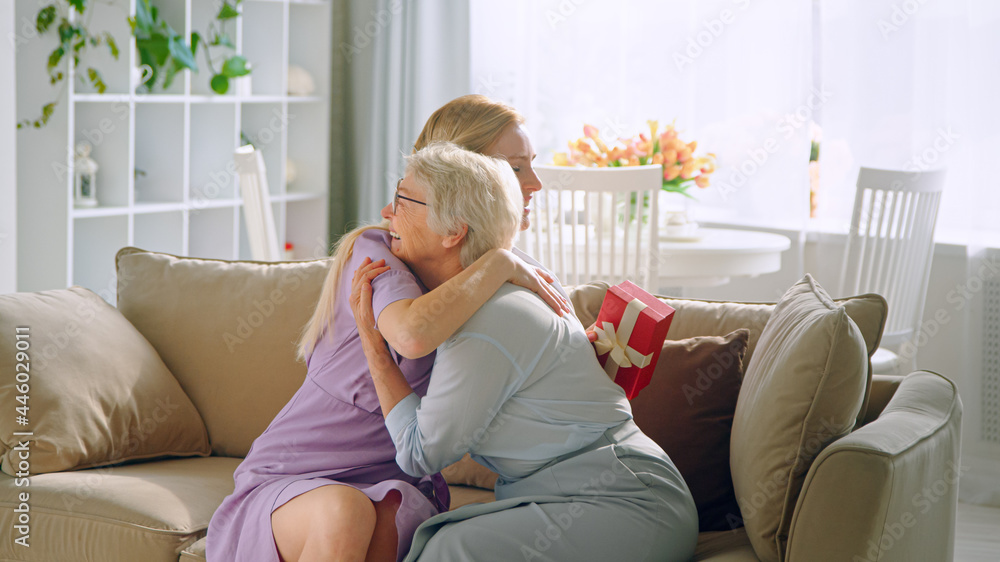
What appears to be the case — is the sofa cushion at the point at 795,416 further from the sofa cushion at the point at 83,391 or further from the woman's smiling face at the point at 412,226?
the sofa cushion at the point at 83,391

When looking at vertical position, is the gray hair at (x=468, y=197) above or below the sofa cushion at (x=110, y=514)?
above

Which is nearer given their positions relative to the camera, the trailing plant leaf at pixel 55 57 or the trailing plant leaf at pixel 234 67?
the trailing plant leaf at pixel 55 57

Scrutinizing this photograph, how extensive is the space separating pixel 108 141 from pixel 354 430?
8.36ft

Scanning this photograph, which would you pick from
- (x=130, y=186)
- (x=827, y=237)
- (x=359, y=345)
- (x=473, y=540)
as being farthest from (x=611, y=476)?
(x=130, y=186)

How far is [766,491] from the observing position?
1459 millimetres

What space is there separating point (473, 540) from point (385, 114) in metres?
3.56

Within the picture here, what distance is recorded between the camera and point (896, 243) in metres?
3.09

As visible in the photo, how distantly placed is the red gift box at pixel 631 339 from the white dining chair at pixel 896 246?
1834 millimetres

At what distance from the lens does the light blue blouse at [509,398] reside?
1.31m

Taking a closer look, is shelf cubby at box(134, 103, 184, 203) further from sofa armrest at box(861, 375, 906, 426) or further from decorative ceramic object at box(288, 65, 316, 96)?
sofa armrest at box(861, 375, 906, 426)

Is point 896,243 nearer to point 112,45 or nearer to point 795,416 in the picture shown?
point 795,416

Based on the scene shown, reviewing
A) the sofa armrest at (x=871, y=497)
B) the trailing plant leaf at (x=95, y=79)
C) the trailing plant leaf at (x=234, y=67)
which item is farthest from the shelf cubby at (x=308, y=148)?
the sofa armrest at (x=871, y=497)

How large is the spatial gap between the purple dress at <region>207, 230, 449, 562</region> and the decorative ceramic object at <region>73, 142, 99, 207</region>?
2.33 m

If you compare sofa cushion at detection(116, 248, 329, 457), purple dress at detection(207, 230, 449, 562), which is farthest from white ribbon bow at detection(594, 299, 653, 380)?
sofa cushion at detection(116, 248, 329, 457)
